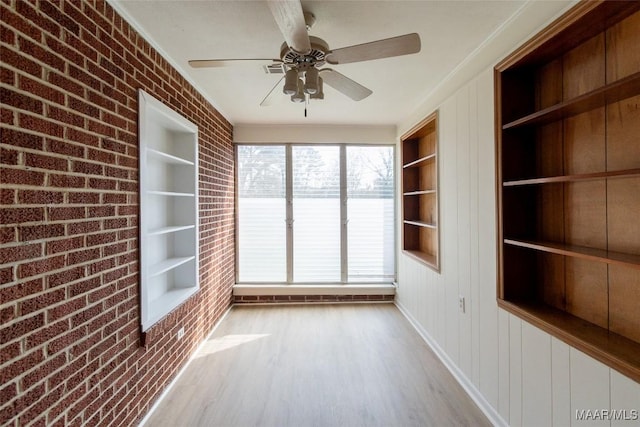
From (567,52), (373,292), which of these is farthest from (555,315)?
(373,292)

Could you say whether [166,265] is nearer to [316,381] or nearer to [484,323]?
[316,381]

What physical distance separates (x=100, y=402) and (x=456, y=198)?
104 inches

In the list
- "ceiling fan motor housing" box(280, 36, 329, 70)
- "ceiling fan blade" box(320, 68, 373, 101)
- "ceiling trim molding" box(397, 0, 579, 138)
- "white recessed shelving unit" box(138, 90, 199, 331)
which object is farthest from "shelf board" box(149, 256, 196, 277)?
"ceiling trim molding" box(397, 0, 579, 138)

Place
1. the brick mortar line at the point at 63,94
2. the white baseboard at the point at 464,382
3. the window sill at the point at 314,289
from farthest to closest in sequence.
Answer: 1. the window sill at the point at 314,289
2. the white baseboard at the point at 464,382
3. the brick mortar line at the point at 63,94

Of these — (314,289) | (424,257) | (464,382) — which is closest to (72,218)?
(464,382)

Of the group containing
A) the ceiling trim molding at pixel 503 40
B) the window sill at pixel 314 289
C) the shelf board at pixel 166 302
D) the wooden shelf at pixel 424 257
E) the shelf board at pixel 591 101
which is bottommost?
the window sill at pixel 314 289

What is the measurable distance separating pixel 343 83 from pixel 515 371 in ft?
6.75

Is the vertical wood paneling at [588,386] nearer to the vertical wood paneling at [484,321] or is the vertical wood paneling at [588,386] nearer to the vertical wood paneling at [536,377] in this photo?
the vertical wood paneling at [484,321]

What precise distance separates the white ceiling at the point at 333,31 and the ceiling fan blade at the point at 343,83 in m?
0.24

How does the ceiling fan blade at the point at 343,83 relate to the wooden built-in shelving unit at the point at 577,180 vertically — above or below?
above

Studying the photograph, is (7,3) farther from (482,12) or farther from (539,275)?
(539,275)

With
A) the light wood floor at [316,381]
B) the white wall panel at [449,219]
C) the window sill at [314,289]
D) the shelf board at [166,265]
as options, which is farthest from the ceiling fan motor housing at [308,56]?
the window sill at [314,289]

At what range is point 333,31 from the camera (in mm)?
1798

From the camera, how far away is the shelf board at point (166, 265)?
2.10 metres
